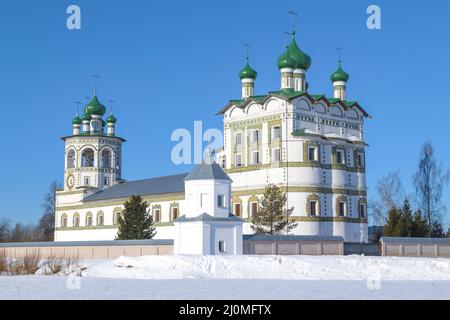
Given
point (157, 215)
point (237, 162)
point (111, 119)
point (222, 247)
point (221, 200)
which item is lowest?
Result: point (222, 247)

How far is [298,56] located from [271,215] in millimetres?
9497

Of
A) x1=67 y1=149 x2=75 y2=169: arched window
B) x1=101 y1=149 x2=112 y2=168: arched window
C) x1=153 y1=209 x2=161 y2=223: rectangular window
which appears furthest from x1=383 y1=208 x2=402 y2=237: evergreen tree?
x1=67 y1=149 x2=75 y2=169: arched window

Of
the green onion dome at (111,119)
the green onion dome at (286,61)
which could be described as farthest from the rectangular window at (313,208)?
the green onion dome at (111,119)

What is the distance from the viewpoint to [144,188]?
48281mm

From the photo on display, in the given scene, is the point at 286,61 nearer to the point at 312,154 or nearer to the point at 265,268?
the point at 312,154

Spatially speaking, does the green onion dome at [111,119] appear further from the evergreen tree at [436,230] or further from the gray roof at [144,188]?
the evergreen tree at [436,230]

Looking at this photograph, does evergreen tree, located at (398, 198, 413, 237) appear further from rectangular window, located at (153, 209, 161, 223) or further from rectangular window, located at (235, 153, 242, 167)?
rectangular window, located at (153, 209, 161, 223)

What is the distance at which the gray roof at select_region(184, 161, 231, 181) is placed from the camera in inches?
1137

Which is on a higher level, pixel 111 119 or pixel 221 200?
pixel 111 119

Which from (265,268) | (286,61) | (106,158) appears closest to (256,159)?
(286,61)

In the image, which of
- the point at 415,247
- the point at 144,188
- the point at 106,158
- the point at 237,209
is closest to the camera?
the point at 415,247

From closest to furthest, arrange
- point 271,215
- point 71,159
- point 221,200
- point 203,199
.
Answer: point 203,199 → point 221,200 → point 271,215 → point 71,159

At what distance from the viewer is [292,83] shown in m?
38.7
